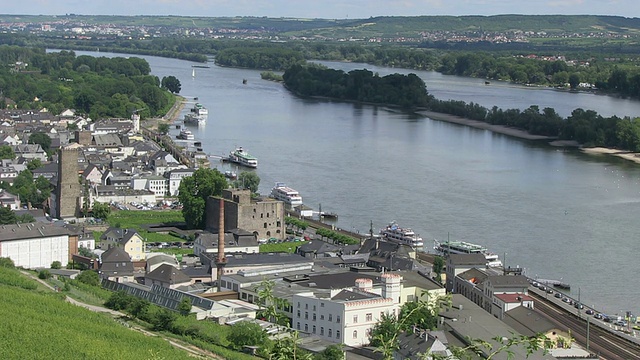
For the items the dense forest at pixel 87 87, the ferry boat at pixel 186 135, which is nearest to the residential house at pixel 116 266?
the ferry boat at pixel 186 135

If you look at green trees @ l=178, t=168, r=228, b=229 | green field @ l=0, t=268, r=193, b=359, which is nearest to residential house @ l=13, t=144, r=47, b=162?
green trees @ l=178, t=168, r=228, b=229

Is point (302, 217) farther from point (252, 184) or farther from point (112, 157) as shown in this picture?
point (112, 157)

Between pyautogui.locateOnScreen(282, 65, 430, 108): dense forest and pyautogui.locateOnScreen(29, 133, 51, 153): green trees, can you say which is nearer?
pyautogui.locateOnScreen(29, 133, 51, 153): green trees

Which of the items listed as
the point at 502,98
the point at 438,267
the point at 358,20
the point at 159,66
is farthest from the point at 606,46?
the point at 438,267

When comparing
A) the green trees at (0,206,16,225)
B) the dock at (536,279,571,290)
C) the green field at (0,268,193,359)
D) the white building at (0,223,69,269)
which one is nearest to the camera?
the green field at (0,268,193,359)

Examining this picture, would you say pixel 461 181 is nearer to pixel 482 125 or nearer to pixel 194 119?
pixel 482 125

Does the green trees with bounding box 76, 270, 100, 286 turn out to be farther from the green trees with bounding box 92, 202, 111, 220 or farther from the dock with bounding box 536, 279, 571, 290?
the dock with bounding box 536, 279, 571, 290

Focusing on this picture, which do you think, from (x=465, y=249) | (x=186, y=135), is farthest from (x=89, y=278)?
(x=186, y=135)
